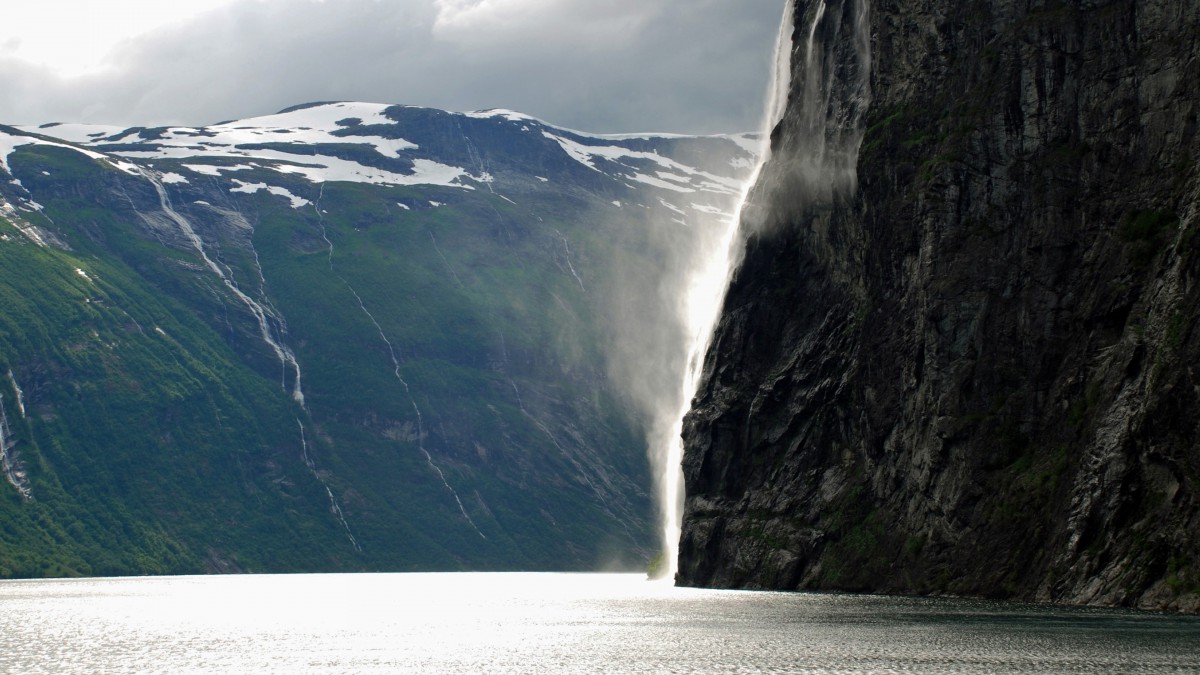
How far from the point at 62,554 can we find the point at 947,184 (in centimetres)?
13887

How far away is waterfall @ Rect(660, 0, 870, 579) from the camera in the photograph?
109 m

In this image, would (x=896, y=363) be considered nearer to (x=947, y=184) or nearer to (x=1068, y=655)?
(x=947, y=184)

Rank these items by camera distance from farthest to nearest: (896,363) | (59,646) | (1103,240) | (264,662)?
(896,363) → (1103,240) → (59,646) → (264,662)

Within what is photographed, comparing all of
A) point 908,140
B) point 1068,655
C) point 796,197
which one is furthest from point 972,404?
point 1068,655

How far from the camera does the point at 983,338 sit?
8881 centimetres

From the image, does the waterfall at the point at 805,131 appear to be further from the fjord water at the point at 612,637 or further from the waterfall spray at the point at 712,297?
the fjord water at the point at 612,637

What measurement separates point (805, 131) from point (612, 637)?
63.0 metres

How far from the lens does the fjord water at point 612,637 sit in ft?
163

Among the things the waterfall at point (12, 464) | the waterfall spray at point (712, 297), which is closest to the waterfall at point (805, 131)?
the waterfall spray at point (712, 297)

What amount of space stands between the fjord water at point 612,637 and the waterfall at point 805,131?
1336 inches

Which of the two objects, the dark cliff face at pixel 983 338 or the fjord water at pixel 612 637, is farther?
the dark cliff face at pixel 983 338

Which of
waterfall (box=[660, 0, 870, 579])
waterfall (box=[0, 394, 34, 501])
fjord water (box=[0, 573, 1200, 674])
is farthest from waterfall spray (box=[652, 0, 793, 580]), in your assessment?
waterfall (box=[0, 394, 34, 501])

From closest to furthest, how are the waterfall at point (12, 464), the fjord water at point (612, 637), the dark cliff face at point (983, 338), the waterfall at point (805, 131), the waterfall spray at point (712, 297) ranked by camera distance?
the fjord water at point (612, 637) → the dark cliff face at point (983, 338) → the waterfall at point (805, 131) → the waterfall spray at point (712, 297) → the waterfall at point (12, 464)

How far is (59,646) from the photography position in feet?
202
